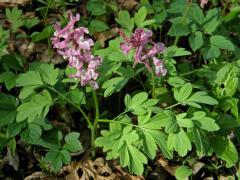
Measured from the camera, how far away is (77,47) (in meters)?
2.43

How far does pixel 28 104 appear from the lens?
270cm

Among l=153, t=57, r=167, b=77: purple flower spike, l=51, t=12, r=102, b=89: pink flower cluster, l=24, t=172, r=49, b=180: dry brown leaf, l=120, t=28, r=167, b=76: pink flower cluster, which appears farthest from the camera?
l=24, t=172, r=49, b=180: dry brown leaf

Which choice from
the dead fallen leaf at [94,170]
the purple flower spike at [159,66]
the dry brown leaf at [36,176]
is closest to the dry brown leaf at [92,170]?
the dead fallen leaf at [94,170]

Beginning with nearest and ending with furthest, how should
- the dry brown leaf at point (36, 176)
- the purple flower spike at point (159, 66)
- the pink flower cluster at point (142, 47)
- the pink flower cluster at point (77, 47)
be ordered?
the pink flower cluster at point (77, 47), the pink flower cluster at point (142, 47), the purple flower spike at point (159, 66), the dry brown leaf at point (36, 176)

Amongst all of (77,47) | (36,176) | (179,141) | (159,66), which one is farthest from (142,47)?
(36,176)

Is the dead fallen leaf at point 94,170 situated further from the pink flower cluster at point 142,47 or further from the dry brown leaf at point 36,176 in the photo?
the pink flower cluster at point 142,47

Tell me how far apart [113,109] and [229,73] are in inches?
40.1

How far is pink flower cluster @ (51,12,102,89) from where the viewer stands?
2.39m

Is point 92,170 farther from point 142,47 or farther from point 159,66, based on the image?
point 142,47

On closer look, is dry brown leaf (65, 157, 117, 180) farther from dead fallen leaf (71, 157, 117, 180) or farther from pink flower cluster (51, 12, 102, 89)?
pink flower cluster (51, 12, 102, 89)

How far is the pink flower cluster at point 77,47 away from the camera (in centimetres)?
239

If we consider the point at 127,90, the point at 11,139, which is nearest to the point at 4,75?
the point at 11,139

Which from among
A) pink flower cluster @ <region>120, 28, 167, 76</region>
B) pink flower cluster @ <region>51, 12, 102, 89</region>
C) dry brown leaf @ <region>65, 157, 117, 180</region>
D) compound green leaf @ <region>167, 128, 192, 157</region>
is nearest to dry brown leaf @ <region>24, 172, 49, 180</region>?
dry brown leaf @ <region>65, 157, 117, 180</region>

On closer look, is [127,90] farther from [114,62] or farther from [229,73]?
[229,73]
